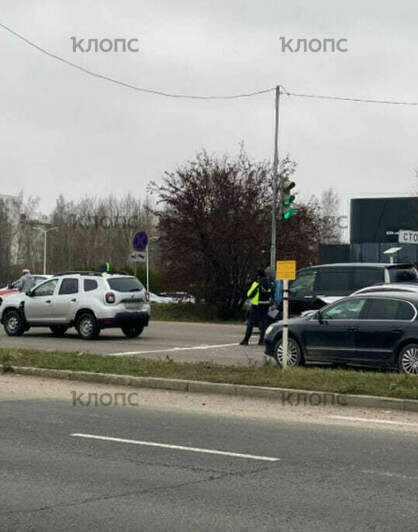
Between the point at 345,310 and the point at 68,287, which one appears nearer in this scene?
the point at 345,310

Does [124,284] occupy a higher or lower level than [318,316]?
higher

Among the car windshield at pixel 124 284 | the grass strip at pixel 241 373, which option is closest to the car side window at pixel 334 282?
the car windshield at pixel 124 284

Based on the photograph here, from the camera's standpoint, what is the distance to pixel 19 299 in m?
24.4

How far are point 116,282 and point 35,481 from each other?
15.9 metres

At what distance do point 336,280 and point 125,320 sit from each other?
211 inches

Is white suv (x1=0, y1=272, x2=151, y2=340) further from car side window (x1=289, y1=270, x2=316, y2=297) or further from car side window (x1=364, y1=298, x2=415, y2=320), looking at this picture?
car side window (x1=364, y1=298, x2=415, y2=320)

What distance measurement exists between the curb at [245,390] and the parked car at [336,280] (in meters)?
8.48

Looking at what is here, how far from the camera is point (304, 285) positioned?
23.1m

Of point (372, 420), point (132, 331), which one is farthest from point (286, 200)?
point (372, 420)

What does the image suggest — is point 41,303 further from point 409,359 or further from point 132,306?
point 409,359

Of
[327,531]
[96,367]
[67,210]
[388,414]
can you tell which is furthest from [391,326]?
[67,210]

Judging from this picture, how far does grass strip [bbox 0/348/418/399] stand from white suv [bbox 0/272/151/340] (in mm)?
5222

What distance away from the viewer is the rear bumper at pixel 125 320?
22.9m

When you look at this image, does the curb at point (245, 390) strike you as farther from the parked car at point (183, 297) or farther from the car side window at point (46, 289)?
the parked car at point (183, 297)
